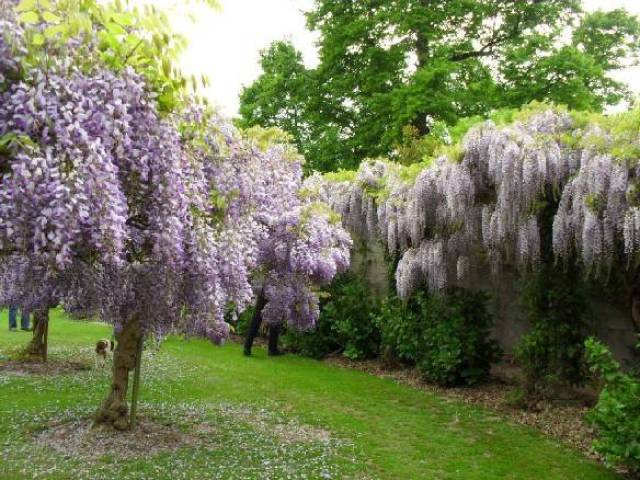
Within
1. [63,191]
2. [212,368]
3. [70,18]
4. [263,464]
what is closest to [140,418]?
[263,464]

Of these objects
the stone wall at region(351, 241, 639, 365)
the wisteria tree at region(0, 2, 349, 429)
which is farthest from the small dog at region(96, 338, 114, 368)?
the stone wall at region(351, 241, 639, 365)

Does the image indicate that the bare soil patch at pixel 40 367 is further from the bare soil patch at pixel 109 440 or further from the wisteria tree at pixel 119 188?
the wisteria tree at pixel 119 188

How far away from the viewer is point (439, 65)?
15.2 metres

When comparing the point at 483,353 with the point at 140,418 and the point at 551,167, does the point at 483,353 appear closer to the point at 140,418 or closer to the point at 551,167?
the point at 551,167

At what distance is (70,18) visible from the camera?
9.05 feet

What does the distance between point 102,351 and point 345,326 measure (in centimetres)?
428

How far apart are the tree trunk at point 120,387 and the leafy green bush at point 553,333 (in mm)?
4548

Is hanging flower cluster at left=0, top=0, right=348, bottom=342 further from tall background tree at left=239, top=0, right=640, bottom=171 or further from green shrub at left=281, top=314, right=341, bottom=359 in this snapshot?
tall background tree at left=239, top=0, right=640, bottom=171

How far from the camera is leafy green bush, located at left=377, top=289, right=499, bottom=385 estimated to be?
8.65 m

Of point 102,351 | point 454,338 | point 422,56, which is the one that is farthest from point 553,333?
point 422,56

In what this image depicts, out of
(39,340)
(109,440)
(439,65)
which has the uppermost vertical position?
(439,65)

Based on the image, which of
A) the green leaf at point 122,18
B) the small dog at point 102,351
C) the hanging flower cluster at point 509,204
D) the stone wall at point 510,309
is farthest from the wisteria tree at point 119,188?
the stone wall at point 510,309

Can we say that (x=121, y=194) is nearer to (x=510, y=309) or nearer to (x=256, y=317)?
(x=510, y=309)

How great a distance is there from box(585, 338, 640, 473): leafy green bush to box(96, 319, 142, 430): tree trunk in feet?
13.8
